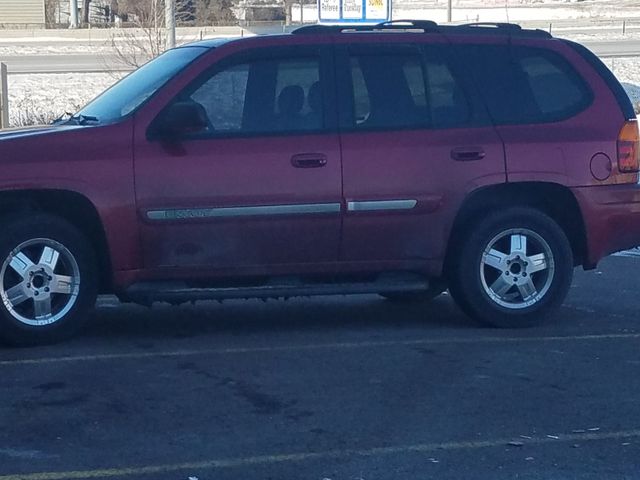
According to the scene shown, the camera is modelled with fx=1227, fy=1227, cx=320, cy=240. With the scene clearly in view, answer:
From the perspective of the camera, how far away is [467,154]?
8.02 meters

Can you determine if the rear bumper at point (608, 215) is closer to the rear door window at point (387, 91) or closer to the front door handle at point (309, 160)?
the rear door window at point (387, 91)

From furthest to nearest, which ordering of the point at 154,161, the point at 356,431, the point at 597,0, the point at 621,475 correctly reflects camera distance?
the point at 597,0
the point at 154,161
the point at 356,431
the point at 621,475

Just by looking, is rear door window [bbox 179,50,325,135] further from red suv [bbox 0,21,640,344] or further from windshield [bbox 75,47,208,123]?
windshield [bbox 75,47,208,123]

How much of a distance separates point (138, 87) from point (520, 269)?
284 centimetres

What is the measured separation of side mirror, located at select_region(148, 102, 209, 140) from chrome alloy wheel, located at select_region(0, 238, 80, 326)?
3.04ft

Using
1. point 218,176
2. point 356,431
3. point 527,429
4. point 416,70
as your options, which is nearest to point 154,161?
point 218,176

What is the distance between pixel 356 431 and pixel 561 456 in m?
0.98

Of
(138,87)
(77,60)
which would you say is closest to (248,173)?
(138,87)

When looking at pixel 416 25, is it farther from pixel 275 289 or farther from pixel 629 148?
pixel 275 289

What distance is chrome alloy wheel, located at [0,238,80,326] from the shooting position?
743 cm

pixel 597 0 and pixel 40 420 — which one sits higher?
pixel 597 0

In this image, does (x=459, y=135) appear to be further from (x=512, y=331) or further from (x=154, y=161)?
(x=154, y=161)

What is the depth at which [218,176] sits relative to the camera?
757 centimetres

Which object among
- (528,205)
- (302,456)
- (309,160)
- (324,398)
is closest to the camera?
(302,456)
